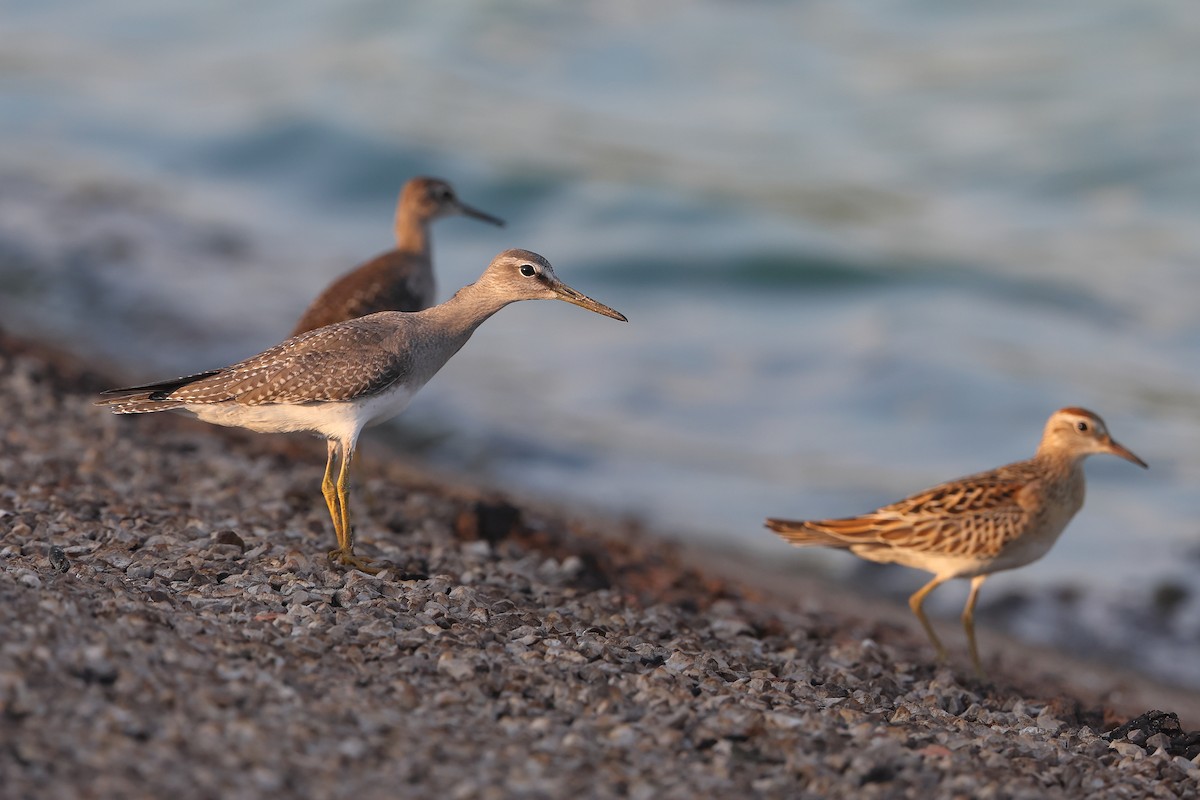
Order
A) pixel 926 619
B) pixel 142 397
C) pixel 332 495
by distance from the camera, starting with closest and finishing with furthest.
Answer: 1. pixel 142 397
2. pixel 332 495
3. pixel 926 619

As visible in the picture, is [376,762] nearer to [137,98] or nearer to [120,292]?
[120,292]

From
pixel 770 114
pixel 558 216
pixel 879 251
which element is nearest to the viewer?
pixel 879 251

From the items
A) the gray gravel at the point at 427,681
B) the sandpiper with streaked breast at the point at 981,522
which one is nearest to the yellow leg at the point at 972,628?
the sandpiper with streaked breast at the point at 981,522

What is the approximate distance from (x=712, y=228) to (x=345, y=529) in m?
14.7

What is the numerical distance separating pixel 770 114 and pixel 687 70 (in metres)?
2.51

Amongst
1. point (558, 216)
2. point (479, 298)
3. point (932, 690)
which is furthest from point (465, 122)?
point (932, 690)

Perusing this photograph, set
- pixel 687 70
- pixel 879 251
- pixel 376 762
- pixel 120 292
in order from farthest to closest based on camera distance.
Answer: pixel 687 70
pixel 879 251
pixel 120 292
pixel 376 762

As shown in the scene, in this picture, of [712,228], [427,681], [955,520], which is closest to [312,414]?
[427,681]

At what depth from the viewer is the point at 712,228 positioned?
2247 centimetres

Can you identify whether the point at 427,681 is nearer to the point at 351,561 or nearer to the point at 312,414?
the point at 351,561

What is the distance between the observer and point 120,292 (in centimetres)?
1847

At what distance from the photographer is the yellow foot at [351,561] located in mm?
8164

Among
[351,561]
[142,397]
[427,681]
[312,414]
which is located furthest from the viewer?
[142,397]

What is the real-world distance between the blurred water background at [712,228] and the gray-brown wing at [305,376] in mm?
5742
